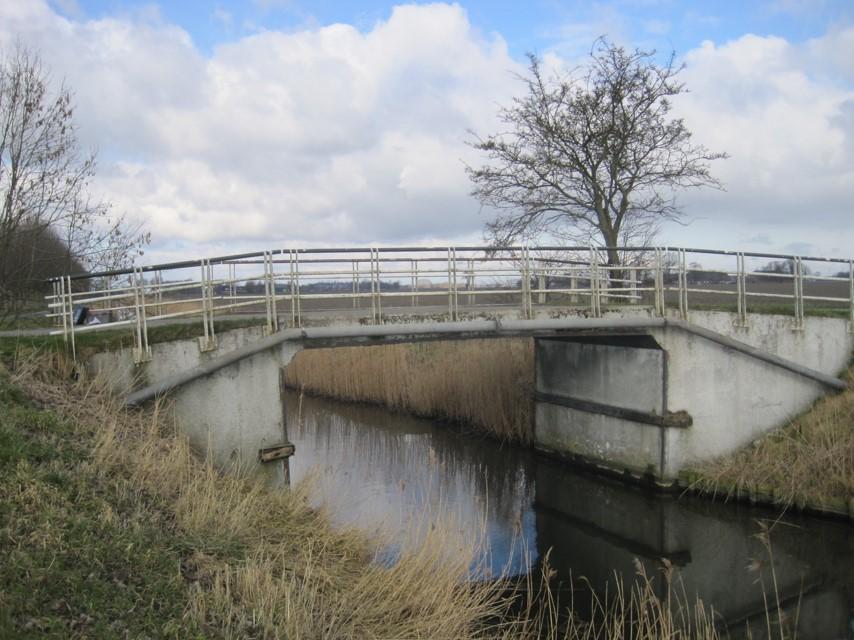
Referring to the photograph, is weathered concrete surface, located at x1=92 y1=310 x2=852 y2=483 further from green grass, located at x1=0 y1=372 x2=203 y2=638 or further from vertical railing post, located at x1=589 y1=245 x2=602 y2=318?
green grass, located at x1=0 y1=372 x2=203 y2=638

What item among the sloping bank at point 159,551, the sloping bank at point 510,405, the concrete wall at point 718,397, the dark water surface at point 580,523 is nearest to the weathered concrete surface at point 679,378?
the concrete wall at point 718,397

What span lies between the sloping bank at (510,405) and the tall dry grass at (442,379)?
28 mm

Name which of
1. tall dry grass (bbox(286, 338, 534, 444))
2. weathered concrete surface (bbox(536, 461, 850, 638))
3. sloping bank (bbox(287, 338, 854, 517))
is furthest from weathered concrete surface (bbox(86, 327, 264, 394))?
tall dry grass (bbox(286, 338, 534, 444))

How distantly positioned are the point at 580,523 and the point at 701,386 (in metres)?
3.56

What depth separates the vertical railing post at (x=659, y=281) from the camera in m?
12.5

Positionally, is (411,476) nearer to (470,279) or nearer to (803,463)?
(470,279)

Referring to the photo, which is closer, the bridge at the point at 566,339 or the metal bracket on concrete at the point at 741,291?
the bridge at the point at 566,339

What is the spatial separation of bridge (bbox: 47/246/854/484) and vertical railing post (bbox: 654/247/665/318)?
26 millimetres

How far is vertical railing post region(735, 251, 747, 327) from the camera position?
12867 millimetres

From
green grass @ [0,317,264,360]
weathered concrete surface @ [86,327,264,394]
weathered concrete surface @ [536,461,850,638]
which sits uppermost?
green grass @ [0,317,264,360]

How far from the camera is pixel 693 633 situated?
805cm

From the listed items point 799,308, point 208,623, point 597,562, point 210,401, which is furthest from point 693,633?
point 799,308

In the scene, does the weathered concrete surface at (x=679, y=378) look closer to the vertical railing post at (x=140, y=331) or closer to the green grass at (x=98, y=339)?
the green grass at (x=98, y=339)

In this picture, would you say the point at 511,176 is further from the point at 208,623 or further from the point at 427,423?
the point at 208,623
